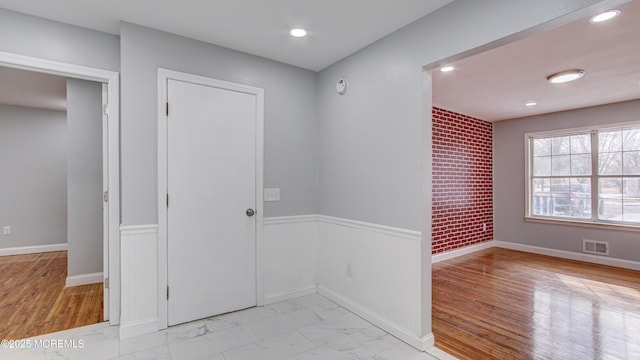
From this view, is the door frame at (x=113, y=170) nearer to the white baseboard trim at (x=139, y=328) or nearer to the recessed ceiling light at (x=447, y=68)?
the white baseboard trim at (x=139, y=328)

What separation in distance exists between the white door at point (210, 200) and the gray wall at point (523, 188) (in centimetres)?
493

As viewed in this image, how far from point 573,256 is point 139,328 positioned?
6.06 metres

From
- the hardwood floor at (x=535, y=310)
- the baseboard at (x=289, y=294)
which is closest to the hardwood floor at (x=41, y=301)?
the baseboard at (x=289, y=294)

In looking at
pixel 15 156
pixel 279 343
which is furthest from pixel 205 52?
pixel 15 156

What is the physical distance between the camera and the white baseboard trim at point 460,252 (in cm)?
464

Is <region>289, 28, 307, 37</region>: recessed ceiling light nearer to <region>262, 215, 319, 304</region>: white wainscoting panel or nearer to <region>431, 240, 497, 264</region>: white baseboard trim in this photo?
<region>262, 215, 319, 304</region>: white wainscoting panel

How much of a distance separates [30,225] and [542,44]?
24.5 feet

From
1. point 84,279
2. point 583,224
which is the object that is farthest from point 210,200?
point 583,224

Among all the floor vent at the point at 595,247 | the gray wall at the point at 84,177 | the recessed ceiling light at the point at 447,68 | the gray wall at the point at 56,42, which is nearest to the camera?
the gray wall at the point at 56,42

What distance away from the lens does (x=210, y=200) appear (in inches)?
108

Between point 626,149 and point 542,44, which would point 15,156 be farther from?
Answer: point 626,149

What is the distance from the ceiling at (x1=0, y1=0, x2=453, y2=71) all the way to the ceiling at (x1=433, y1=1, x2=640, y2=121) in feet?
3.78

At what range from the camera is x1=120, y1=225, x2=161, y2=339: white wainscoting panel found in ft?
7.93

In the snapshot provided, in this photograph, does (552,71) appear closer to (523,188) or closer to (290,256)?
(523,188)
